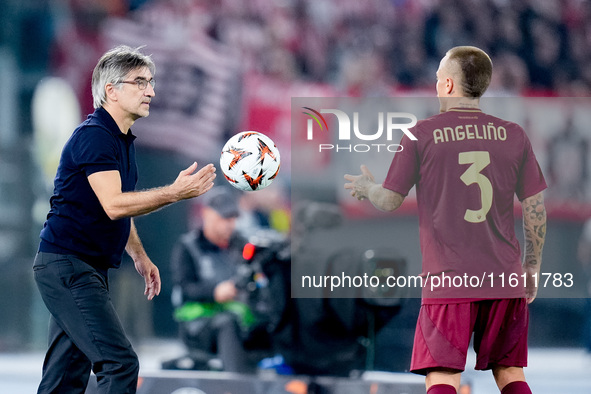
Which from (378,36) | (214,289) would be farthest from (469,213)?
(378,36)

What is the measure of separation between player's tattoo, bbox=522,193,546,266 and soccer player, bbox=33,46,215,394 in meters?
1.28

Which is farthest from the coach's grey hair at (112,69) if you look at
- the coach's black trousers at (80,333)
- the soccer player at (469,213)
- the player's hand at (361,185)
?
the soccer player at (469,213)

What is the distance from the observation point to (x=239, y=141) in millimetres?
3307

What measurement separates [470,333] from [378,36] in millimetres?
4140

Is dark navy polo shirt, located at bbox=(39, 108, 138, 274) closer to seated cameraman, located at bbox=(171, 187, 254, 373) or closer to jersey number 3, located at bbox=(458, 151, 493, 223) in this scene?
jersey number 3, located at bbox=(458, 151, 493, 223)

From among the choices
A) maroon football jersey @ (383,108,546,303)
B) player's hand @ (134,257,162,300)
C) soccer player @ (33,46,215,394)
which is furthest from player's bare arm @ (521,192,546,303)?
player's hand @ (134,257,162,300)

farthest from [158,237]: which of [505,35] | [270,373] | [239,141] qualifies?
[505,35]

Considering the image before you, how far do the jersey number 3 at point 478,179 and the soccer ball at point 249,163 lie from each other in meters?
0.88

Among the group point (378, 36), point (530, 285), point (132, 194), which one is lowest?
point (530, 285)

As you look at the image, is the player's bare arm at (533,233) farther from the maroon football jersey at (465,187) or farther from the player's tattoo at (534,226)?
the maroon football jersey at (465,187)

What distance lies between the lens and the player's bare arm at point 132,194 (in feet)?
8.70

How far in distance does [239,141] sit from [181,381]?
1.41m

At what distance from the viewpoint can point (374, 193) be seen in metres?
3.01

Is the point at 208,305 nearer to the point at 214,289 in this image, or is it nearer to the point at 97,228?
the point at 214,289
